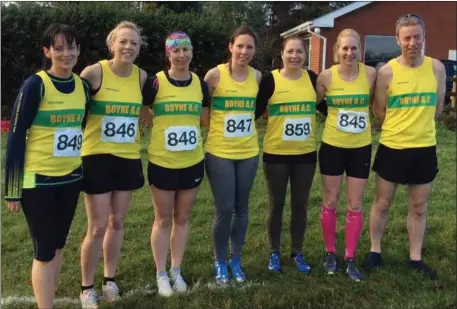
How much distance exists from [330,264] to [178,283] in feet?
4.20

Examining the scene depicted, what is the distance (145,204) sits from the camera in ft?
19.7

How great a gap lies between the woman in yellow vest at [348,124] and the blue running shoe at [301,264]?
0.64ft

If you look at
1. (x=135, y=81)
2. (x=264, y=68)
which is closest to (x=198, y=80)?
(x=135, y=81)

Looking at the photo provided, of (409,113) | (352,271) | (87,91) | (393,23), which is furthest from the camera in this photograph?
(393,23)

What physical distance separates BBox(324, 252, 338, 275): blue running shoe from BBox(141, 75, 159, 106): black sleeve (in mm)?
1980

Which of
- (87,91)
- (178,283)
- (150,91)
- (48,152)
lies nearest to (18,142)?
(48,152)

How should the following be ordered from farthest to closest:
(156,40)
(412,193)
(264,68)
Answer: (156,40) → (264,68) → (412,193)

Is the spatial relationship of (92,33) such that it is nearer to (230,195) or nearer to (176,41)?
(176,41)

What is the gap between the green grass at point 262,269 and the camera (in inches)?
146

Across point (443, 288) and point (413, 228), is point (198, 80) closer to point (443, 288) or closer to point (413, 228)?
point (413, 228)

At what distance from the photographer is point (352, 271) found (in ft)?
13.4

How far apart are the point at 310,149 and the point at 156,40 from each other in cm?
1163

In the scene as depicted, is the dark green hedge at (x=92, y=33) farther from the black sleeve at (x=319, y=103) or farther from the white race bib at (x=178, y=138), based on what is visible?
the white race bib at (x=178, y=138)

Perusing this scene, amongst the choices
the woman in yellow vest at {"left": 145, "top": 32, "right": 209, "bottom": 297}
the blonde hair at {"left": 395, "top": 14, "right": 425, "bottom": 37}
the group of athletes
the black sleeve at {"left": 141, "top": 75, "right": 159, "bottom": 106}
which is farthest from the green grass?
the blonde hair at {"left": 395, "top": 14, "right": 425, "bottom": 37}
